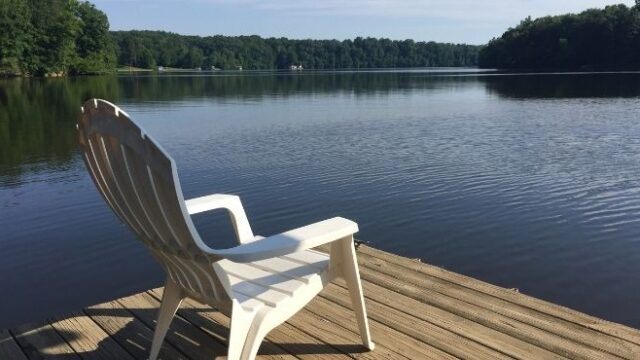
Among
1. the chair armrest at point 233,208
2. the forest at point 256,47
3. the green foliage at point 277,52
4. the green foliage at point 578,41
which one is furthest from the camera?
the green foliage at point 277,52

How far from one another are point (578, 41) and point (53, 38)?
61222mm

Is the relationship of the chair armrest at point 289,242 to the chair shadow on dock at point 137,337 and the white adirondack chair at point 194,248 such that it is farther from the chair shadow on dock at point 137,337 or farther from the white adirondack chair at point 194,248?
the chair shadow on dock at point 137,337

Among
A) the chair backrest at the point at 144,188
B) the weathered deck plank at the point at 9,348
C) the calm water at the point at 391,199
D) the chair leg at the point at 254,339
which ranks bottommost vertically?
the calm water at the point at 391,199

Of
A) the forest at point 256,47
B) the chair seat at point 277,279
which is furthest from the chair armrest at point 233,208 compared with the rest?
the forest at point 256,47

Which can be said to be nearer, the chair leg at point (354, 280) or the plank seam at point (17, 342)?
the chair leg at point (354, 280)

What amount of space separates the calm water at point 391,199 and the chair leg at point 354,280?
3.21m

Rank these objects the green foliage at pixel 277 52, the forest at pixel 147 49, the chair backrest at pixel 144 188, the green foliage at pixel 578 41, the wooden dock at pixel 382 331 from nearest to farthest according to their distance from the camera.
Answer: the chair backrest at pixel 144 188 < the wooden dock at pixel 382 331 < the forest at pixel 147 49 < the green foliage at pixel 578 41 < the green foliage at pixel 277 52

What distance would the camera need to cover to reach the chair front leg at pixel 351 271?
2.54 m

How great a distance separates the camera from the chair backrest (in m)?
1.97

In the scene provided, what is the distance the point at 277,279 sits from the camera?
2.50 m

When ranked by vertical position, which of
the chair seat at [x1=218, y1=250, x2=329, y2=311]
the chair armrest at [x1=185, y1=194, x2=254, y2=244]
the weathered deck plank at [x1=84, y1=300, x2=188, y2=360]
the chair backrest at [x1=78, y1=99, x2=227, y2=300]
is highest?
the chair backrest at [x1=78, y1=99, x2=227, y2=300]

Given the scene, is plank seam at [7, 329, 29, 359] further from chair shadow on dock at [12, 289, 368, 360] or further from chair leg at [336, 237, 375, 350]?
chair leg at [336, 237, 375, 350]

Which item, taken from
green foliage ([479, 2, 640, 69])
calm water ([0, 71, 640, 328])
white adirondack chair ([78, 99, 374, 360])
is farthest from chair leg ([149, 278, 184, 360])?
green foliage ([479, 2, 640, 69])

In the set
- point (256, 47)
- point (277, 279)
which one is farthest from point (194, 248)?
point (256, 47)
